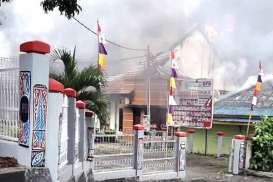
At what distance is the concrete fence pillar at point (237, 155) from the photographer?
14.6 metres

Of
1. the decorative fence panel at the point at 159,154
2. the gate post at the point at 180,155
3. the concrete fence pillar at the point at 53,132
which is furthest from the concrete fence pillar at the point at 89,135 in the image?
the gate post at the point at 180,155

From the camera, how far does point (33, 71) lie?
18.7 ft

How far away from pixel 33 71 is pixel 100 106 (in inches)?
300

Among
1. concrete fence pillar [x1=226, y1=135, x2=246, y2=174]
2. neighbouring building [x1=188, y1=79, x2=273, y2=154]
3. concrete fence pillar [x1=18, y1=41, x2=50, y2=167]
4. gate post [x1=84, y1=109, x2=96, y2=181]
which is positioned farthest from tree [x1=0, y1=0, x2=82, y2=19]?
neighbouring building [x1=188, y1=79, x2=273, y2=154]

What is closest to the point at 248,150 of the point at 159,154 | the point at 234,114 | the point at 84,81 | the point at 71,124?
the point at 159,154

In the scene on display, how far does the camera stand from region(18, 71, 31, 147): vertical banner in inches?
226

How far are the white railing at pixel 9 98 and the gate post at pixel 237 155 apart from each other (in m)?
9.43

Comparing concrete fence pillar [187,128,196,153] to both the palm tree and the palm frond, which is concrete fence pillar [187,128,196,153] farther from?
the palm frond

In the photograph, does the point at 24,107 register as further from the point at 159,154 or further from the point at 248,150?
the point at 248,150

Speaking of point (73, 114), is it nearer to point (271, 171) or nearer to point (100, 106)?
point (100, 106)

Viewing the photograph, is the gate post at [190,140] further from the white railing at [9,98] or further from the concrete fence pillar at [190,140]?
the white railing at [9,98]

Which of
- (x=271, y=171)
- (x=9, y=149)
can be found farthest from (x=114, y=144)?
(x=271, y=171)

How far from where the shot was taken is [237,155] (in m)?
14.6

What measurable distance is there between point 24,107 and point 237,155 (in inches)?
392
